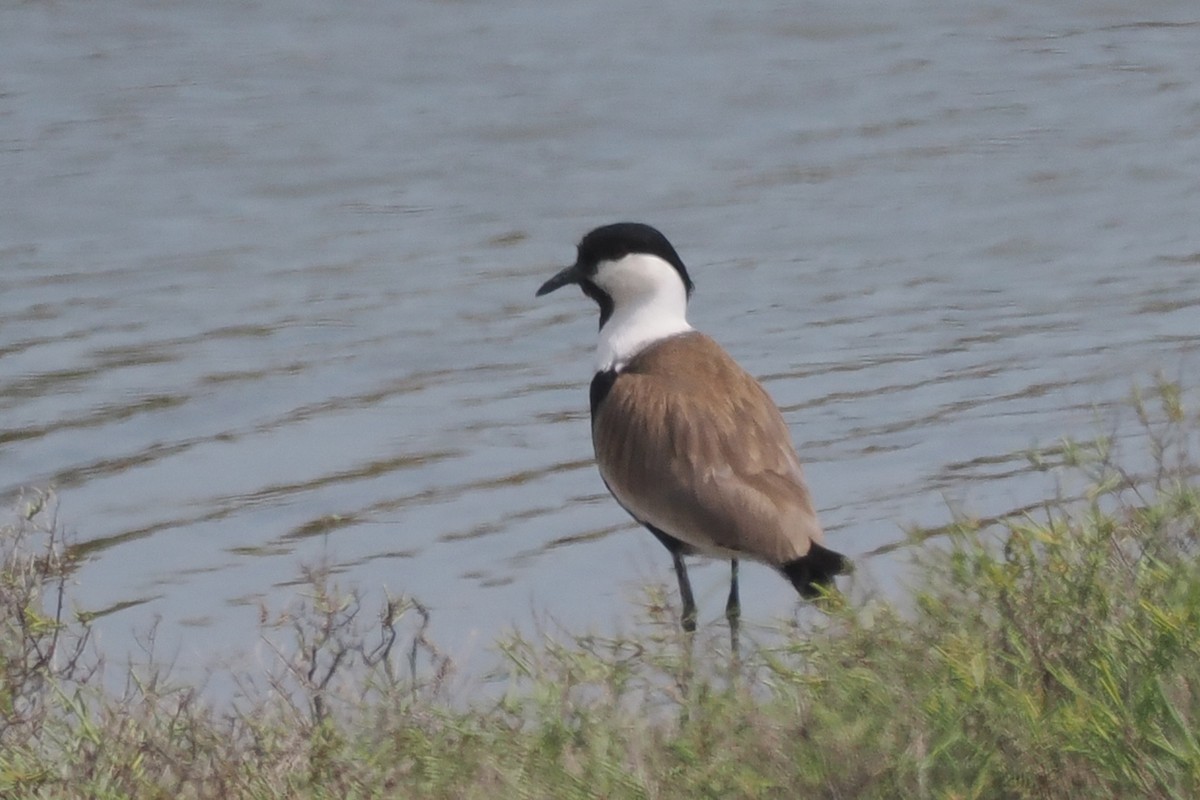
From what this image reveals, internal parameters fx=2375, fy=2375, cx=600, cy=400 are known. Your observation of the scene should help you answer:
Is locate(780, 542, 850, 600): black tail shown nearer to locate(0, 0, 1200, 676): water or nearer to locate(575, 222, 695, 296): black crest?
locate(0, 0, 1200, 676): water

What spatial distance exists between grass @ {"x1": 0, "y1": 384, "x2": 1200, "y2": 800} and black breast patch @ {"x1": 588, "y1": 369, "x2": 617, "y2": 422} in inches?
66.1

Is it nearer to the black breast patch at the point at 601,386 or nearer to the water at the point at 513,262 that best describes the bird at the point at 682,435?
the black breast patch at the point at 601,386

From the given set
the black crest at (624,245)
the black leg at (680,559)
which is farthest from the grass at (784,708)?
the black crest at (624,245)

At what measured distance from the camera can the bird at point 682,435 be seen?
6.32 meters

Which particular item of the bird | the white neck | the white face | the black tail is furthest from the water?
the white face

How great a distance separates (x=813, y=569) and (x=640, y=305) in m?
1.47

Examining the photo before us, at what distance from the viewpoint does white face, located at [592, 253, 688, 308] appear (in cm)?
733

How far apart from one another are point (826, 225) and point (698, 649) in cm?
661

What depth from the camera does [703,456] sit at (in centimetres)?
662

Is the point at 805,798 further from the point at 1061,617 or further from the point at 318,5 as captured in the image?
the point at 318,5

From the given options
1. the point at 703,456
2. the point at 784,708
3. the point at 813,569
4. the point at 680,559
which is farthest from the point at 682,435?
the point at 784,708

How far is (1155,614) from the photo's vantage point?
426 centimetres

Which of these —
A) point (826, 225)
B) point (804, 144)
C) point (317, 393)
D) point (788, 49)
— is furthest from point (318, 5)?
point (317, 393)

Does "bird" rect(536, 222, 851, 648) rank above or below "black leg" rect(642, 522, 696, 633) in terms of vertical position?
above
